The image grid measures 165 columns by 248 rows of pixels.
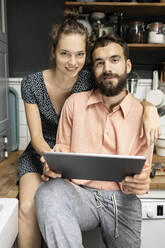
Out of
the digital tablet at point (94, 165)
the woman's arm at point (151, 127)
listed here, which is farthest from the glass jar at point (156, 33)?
the digital tablet at point (94, 165)

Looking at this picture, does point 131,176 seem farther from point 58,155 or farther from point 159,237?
point 159,237

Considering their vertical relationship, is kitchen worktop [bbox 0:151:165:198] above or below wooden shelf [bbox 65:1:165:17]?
below

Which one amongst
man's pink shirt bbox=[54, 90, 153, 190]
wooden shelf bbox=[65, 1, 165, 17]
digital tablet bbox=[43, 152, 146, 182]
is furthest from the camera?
wooden shelf bbox=[65, 1, 165, 17]

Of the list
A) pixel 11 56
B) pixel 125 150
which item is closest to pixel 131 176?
pixel 125 150

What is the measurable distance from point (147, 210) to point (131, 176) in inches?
21.7

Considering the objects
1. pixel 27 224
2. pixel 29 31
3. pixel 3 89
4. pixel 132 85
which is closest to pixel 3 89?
pixel 3 89

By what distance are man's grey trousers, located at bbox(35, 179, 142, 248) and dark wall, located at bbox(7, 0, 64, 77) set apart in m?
1.28

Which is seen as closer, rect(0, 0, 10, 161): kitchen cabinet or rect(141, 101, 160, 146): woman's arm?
rect(141, 101, 160, 146): woman's arm

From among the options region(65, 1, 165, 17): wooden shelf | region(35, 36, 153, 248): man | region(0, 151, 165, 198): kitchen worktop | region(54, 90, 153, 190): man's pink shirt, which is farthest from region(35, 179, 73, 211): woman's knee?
region(65, 1, 165, 17): wooden shelf

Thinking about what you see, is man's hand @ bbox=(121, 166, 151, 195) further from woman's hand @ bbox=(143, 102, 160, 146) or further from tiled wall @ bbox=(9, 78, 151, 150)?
tiled wall @ bbox=(9, 78, 151, 150)

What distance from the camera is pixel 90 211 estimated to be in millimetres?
1298

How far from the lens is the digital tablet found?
3.27 ft

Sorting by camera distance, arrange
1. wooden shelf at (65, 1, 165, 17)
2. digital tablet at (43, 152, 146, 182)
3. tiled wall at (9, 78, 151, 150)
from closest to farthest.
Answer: digital tablet at (43, 152, 146, 182), wooden shelf at (65, 1, 165, 17), tiled wall at (9, 78, 151, 150)

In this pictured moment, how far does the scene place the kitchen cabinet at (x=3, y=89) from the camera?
6.75 ft
